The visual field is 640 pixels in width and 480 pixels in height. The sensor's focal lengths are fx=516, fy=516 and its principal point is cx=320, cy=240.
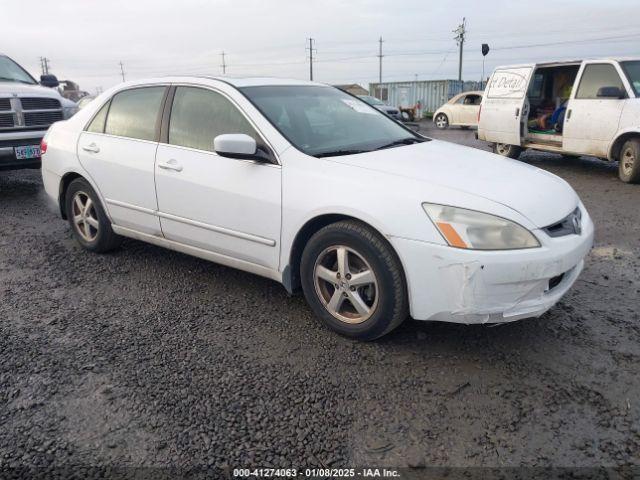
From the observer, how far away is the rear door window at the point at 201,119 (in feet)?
11.8

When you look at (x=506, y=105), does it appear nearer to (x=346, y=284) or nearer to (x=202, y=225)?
(x=202, y=225)

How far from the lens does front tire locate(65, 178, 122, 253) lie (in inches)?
181

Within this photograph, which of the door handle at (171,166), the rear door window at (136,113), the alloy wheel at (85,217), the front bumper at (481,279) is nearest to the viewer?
the front bumper at (481,279)

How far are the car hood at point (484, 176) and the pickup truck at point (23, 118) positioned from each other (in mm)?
5821

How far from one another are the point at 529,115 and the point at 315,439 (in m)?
9.68

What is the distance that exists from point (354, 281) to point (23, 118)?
654 cm

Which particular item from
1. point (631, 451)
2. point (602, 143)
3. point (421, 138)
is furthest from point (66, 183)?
point (602, 143)

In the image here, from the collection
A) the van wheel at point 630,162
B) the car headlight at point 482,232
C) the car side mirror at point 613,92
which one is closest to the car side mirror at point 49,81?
the car headlight at point 482,232

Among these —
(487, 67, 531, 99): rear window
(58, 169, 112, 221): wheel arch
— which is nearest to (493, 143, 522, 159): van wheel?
(487, 67, 531, 99): rear window

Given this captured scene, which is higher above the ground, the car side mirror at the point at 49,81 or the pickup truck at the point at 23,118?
the car side mirror at the point at 49,81

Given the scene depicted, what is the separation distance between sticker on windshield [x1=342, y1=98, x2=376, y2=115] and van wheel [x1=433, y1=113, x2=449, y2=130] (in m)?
17.0

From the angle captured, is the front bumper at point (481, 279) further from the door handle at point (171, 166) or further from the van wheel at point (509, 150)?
the van wheel at point (509, 150)

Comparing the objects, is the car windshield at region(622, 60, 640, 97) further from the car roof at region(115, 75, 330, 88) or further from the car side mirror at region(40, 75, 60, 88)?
the car side mirror at region(40, 75, 60, 88)

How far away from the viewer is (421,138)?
417 centimetres
